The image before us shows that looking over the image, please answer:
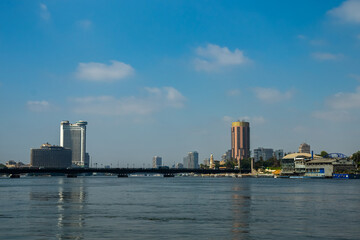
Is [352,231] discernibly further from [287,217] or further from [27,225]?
[27,225]

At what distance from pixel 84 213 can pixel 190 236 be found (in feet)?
87.7

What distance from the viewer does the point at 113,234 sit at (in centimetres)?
4622

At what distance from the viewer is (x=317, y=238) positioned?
44031 millimetres

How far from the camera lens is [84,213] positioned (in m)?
67.2

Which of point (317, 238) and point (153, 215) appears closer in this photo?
point (317, 238)

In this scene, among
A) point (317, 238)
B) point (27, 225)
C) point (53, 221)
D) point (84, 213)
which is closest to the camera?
A: point (317, 238)

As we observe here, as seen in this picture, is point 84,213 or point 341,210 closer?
point 84,213

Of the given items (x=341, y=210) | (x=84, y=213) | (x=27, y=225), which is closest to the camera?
(x=27, y=225)

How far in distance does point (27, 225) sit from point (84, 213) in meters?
14.2

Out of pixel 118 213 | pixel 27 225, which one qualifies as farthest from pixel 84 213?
pixel 27 225

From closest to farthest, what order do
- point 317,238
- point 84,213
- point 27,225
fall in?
point 317,238 → point 27,225 → point 84,213

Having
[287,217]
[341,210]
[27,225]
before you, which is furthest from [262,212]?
[27,225]

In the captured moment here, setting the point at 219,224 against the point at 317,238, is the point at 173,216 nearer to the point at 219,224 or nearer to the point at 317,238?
the point at 219,224

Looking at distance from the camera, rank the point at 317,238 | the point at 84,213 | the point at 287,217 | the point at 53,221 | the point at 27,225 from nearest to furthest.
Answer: the point at 317,238, the point at 27,225, the point at 53,221, the point at 287,217, the point at 84,213
